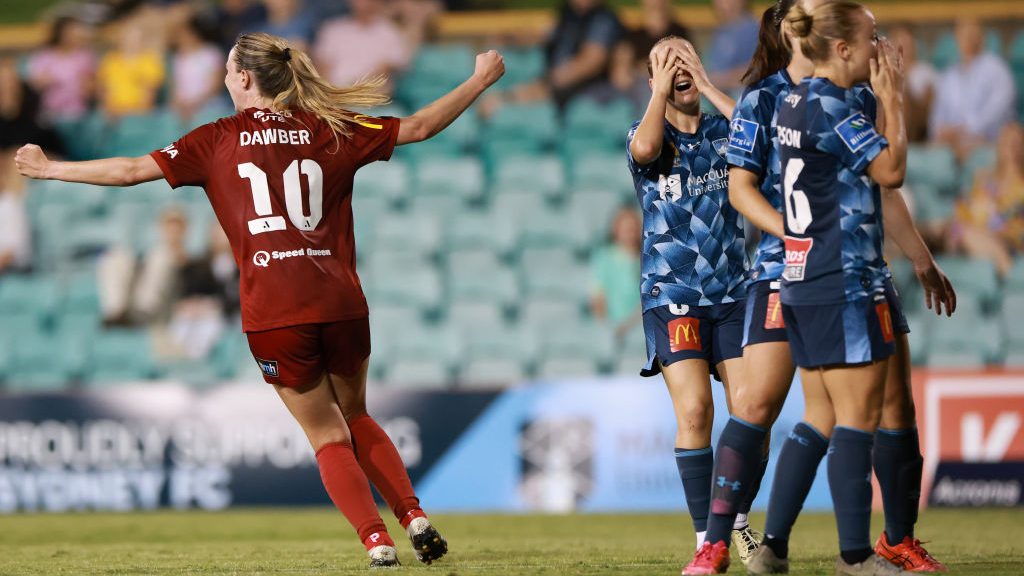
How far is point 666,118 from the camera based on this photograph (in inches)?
208

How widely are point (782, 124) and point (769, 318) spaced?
2.18ft

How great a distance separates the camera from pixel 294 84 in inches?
202

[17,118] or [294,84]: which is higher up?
[17,118]

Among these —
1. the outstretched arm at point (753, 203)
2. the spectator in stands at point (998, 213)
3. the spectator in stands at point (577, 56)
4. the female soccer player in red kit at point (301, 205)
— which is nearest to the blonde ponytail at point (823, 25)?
the outstretched arm at point (753, 203)

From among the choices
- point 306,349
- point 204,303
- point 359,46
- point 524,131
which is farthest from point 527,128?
point 306,349

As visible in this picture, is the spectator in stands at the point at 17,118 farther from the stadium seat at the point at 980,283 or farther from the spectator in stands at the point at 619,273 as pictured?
the stadium seat at the point at 980,283

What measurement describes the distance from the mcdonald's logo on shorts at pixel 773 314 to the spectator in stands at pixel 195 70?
29.4 feet

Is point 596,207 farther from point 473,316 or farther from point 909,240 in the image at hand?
point 909,240

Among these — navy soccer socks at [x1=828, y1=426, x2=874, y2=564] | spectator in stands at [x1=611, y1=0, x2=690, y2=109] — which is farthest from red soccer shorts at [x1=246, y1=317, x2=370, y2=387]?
spectator in stands at [x1=611, y1=0, x2=690, y2=109]

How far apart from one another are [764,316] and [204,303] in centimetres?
744

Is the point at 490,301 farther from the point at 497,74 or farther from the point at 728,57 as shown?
the point at 497,74

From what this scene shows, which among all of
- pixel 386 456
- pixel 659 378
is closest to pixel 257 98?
pixel 386 456

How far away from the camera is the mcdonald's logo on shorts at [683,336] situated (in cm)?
512

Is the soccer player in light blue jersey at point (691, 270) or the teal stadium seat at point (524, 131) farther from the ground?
the teal stadium seat at point (524, 131)
